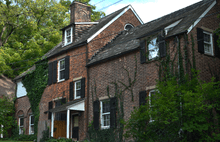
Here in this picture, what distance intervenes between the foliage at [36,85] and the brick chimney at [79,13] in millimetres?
4450

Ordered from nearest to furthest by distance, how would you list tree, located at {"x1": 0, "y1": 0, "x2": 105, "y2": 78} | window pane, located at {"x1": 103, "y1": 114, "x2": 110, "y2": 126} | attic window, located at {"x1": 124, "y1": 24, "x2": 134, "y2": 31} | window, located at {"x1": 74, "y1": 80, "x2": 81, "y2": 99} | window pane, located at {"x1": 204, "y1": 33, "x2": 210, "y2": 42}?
window pane, located at {"x1": 204, "y1": 33, "x2": 210, "y2": 42} → window pane, located at {"x1": 103, "y1": 114, "x2": 110, "y2": 126} → window, located at {"x1": 74, "y1": 80, "x2": 81, "y2": 99} → attic window, located at {"x1": 124, "y1": 24, "x2": 134, "y2": 31} → tree, located at {"x1": 0, "y1": 0, "x2": 105, "y2": 78}

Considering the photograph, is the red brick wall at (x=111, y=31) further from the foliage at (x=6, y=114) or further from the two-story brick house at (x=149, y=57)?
the foliage at (x=6, y=114)

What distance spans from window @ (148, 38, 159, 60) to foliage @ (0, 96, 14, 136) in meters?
16.0

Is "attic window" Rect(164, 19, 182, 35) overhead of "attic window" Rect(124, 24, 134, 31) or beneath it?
beneath

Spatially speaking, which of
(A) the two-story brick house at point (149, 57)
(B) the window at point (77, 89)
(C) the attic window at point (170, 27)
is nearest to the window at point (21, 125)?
(B) the window at point (77, 89)

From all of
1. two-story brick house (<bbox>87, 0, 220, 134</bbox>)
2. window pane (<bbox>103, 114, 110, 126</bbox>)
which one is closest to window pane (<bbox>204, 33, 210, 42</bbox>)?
two-story brick house (<bbox>87, 0, 220, 134</bbox>)

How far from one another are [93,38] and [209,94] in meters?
11.1

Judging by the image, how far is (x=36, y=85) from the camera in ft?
81.9

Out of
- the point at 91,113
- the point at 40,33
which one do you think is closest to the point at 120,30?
the point at 91,113

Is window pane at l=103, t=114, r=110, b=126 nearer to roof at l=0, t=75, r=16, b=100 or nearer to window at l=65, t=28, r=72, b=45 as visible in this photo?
window at l=65, t=28, r=72, b=45

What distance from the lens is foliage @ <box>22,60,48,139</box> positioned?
958 inches

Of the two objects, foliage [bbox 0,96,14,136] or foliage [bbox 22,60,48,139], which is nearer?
foliage [bbox 22,60,48,139]

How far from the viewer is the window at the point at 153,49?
16422 millimetres

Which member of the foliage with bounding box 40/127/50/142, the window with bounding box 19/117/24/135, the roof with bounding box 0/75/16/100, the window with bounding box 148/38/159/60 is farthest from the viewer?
the roof with bounding box 0/75/16/100
